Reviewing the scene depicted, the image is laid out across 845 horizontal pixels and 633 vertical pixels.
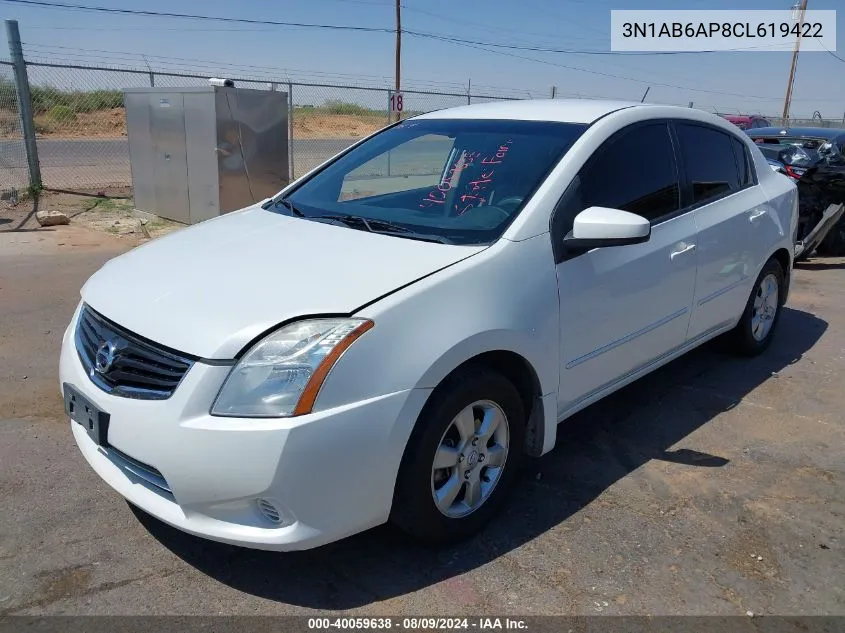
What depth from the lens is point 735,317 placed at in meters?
4.70

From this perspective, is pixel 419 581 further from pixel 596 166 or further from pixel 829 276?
pixel 829 276

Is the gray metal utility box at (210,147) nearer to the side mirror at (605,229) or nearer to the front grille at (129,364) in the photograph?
the front grille at (129,364)

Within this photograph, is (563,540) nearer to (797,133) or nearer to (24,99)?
(797,133)

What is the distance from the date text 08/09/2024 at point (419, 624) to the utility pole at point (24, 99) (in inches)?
427

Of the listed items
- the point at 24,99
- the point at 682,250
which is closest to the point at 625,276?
the point at 682,250

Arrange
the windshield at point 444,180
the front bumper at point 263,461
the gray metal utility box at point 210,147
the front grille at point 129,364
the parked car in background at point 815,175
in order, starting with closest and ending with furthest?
1. the front bumper at point 263,461
2. the front grille at point 129,364
3. the windshield at point 444,180
4. the parked car in background at point 815,175
5. the gray metal utility box at point 210,147

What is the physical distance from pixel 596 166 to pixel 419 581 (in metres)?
2.02

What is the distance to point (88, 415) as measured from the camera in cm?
262

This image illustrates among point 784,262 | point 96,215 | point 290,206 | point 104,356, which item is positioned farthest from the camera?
point 96,215

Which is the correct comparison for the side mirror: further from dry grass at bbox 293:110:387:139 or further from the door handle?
dry grass at bbox 293:110:387:139

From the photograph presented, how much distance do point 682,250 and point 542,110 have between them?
41.5 inches

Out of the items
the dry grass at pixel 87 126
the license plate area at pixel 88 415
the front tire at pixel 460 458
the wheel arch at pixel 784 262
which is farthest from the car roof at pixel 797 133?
the dry grass at pixel 87 126

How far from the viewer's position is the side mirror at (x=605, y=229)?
299cm

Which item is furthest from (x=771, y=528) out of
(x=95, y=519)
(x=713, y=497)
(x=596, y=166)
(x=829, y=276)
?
(x=829, y=276)
